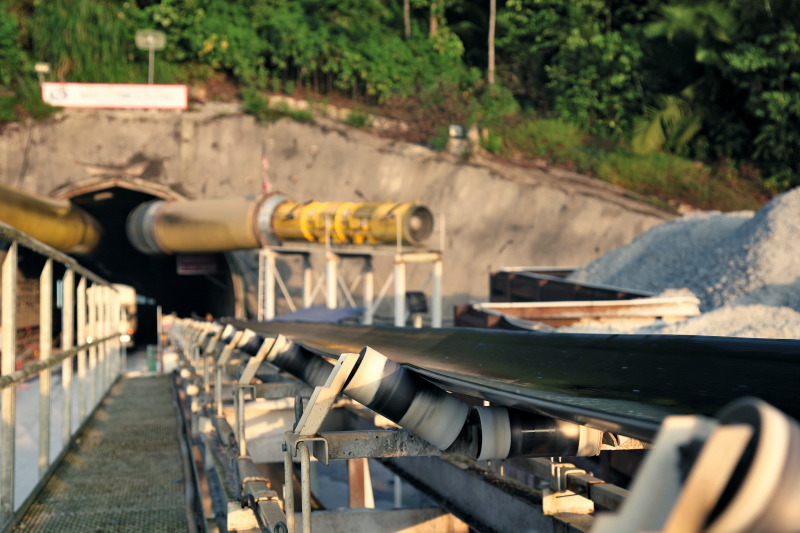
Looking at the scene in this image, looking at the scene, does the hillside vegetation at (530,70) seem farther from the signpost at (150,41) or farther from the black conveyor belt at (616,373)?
the black conveyor belt at (616,373)

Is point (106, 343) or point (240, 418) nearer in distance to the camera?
point (240, 418)

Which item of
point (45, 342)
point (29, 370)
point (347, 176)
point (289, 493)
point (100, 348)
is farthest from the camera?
point (347, 176)

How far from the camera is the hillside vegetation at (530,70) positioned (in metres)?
29.9

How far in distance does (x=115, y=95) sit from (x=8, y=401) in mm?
28085

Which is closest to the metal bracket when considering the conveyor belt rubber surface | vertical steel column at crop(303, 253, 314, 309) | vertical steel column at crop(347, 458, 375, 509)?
the conveyor belt rubber surface

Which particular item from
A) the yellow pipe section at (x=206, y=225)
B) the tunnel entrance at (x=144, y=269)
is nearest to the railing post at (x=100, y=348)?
the yellow pipe section at (x=206, y=225)

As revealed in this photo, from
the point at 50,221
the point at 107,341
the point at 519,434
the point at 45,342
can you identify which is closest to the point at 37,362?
the point at 45,342

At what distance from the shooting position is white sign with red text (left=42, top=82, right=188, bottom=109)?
30.2 meters

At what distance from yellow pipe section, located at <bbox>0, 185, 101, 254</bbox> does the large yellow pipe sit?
1748 mm

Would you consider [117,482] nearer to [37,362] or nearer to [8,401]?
[37,362]

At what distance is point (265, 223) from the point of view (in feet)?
67.5

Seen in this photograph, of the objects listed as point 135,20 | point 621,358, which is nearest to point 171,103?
point 135,20

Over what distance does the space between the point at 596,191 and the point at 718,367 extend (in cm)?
2651

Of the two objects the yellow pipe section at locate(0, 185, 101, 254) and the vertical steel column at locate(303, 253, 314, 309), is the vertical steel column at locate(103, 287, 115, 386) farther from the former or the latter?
the vertical steel column at locate(303, 253, 314, 309)
